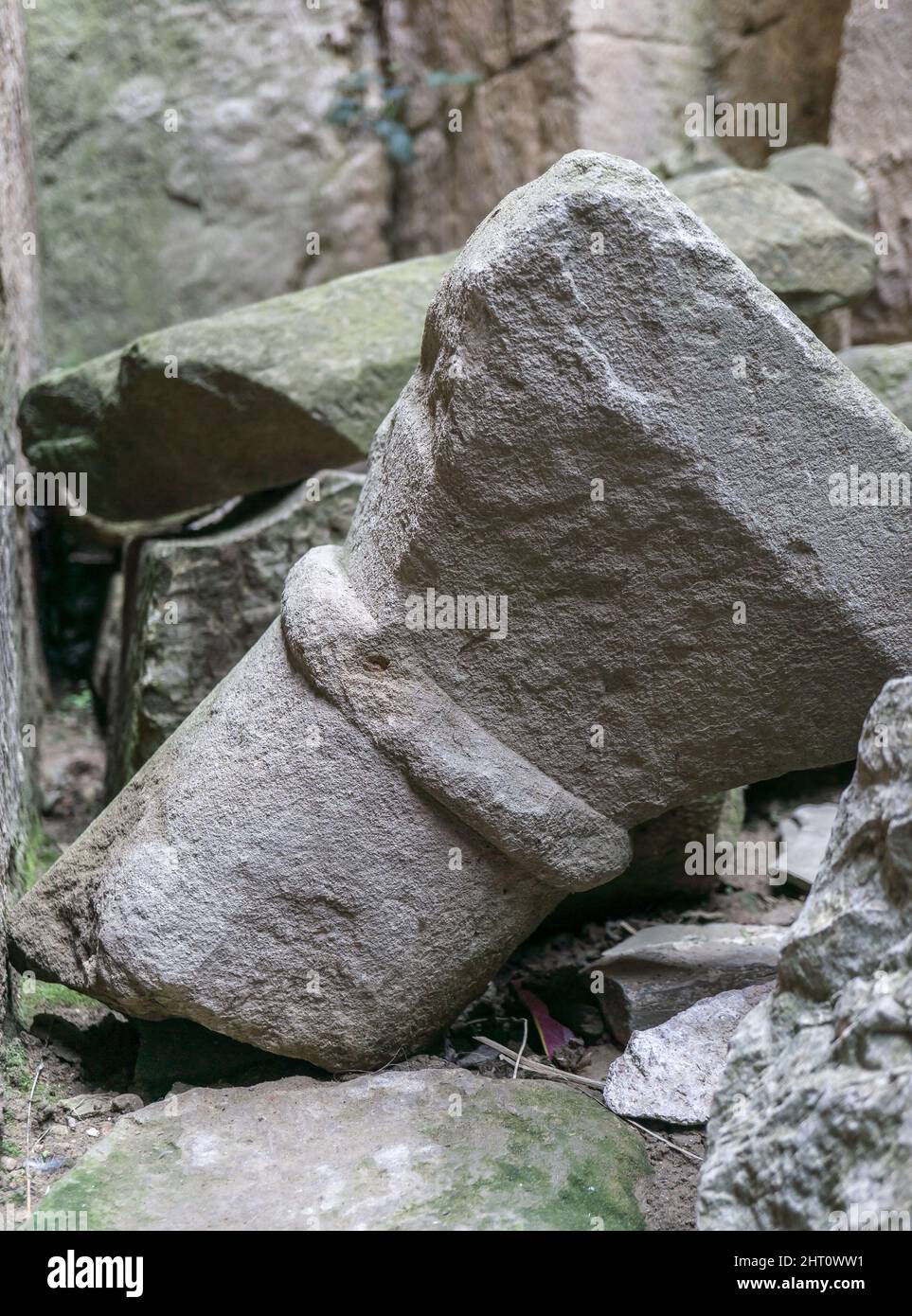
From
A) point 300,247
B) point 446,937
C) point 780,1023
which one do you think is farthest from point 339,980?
point 300,247

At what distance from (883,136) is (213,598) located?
8.68ft

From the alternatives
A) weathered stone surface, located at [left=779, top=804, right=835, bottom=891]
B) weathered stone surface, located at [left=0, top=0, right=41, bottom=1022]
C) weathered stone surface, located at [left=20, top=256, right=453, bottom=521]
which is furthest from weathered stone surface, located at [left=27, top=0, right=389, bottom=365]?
weathered stone surface, located at [left=779, top=804, right=835, bottom=891]

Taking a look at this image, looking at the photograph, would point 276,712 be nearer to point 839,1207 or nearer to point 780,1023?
point 780,1023

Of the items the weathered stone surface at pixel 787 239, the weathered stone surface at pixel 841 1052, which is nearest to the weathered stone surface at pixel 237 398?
the weathered stone surface at pixel 787 239

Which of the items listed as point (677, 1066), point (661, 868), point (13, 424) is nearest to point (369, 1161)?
point (677, 1066)

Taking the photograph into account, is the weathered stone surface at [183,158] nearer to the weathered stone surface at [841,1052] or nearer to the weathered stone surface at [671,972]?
the weathered stone surface at [671,972]

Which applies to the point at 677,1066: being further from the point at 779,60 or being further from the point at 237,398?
the point at 779,60

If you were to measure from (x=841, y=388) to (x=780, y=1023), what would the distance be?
91 centimetres

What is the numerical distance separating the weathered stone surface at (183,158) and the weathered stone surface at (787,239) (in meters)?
2.36

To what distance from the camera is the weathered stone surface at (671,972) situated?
2.33 m

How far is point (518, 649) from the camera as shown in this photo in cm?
198

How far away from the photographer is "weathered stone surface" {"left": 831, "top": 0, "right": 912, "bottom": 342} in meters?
3.94

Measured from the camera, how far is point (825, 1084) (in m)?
1.46

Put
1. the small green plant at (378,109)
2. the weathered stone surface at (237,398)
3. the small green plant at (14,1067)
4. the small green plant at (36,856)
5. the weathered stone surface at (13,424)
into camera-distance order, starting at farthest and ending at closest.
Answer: the small green plant at (378,109) → the weathered stone surface at (237,398) → the small green plant at (36,856) → the weathered stone surface at (13,424) → the small green plant at (14,1067)
